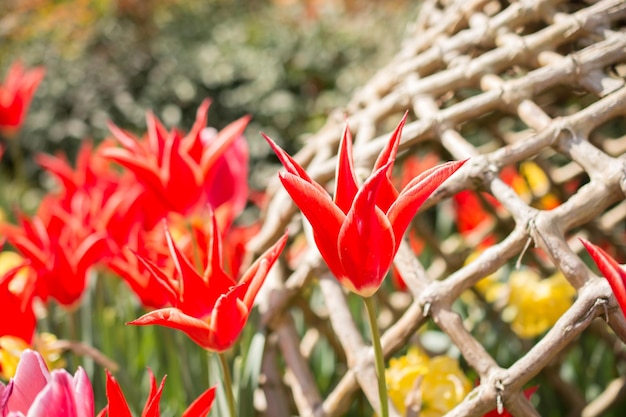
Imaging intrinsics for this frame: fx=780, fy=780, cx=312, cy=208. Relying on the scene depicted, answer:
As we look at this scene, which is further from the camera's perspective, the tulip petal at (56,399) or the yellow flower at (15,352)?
the yellow flower at (15,352)

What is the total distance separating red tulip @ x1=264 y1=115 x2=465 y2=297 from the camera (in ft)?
2.15

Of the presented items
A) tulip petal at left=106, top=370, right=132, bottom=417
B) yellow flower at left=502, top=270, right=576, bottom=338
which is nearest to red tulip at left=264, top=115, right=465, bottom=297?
tulip petal at left=106, top=370, right=132, bottom=417

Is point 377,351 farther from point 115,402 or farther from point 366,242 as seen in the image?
point 115,402

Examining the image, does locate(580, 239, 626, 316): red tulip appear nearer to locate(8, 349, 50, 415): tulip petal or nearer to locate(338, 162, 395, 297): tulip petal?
locate(338, 162, 395, 297): tulip petal

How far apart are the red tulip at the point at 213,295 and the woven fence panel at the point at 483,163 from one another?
191mm

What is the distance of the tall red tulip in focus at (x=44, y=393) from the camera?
0.58 metres

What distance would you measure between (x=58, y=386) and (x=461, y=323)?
43 centimetres

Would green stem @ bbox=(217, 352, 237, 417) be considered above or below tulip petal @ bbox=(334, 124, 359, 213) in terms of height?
below

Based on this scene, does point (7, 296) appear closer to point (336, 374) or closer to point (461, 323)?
point (461, 323)

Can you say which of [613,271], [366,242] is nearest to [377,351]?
[366,242]

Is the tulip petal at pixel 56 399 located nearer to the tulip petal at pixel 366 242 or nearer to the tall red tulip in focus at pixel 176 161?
the tulip petal at pixel 366 242

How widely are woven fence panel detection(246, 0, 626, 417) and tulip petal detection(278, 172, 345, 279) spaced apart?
0.20 meters

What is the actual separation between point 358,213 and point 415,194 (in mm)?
53

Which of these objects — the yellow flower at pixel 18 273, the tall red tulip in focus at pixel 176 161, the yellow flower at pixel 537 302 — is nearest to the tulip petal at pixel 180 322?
the tall red tulip in focus at pixel 176 161
